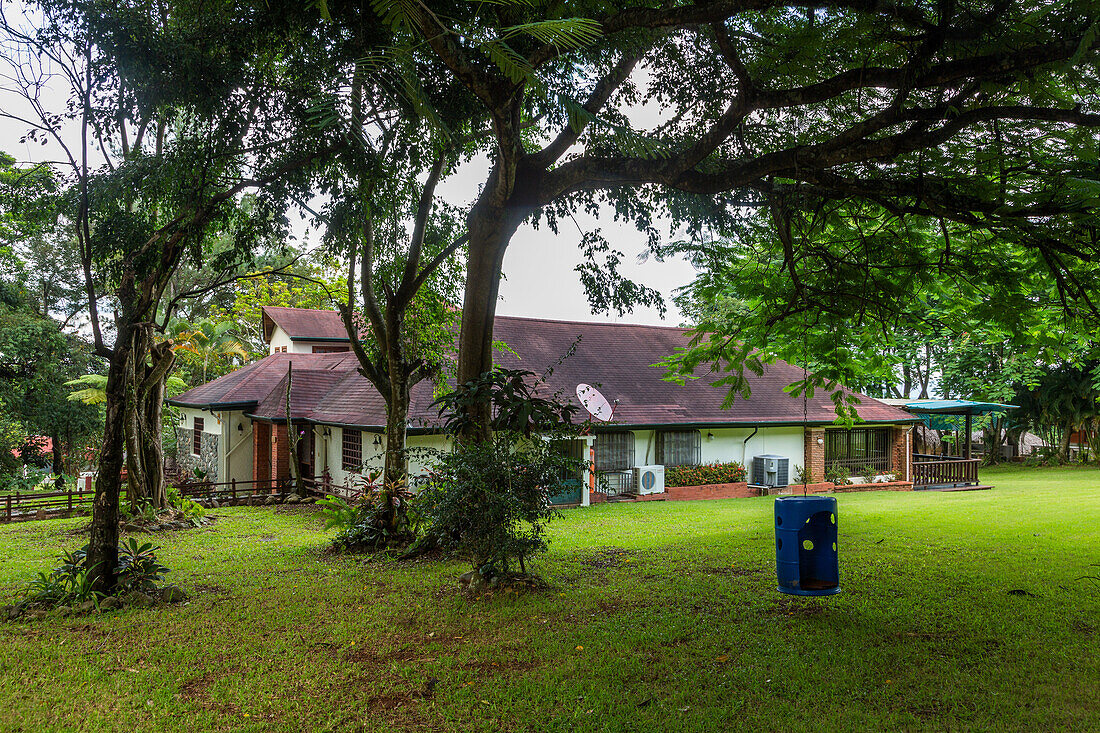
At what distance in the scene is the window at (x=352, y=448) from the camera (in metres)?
18.9

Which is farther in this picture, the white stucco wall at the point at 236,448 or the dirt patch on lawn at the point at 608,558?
the white stucco wall at the point at 236,448

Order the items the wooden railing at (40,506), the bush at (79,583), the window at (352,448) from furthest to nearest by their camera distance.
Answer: the window at (352,448)
the wooden railing at (40,506)
the bush at (79,583)

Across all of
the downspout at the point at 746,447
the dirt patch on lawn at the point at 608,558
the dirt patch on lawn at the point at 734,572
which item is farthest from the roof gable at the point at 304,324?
the dirt patch on lawn at the point at 734,572

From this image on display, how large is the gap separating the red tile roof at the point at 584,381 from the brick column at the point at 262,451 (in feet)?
2.87

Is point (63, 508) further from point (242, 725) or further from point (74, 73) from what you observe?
point (242, 725)

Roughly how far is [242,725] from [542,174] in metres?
6.85

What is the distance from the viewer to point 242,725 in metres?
4.93

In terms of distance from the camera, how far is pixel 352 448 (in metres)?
19.4

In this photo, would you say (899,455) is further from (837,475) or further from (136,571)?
(136,571)

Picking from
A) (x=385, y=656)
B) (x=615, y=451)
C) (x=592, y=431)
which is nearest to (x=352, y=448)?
(x=592, y=431)

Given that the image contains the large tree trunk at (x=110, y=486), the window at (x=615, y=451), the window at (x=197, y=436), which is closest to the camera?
the large tree trunk at (x=110, y=486)

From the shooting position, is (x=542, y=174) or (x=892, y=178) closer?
(x=892, y=178)

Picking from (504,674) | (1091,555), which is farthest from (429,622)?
(1091,555)

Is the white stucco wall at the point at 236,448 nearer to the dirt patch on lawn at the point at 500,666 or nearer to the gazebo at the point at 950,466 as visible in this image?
the dirt patch on lawn at the point at 500,666
